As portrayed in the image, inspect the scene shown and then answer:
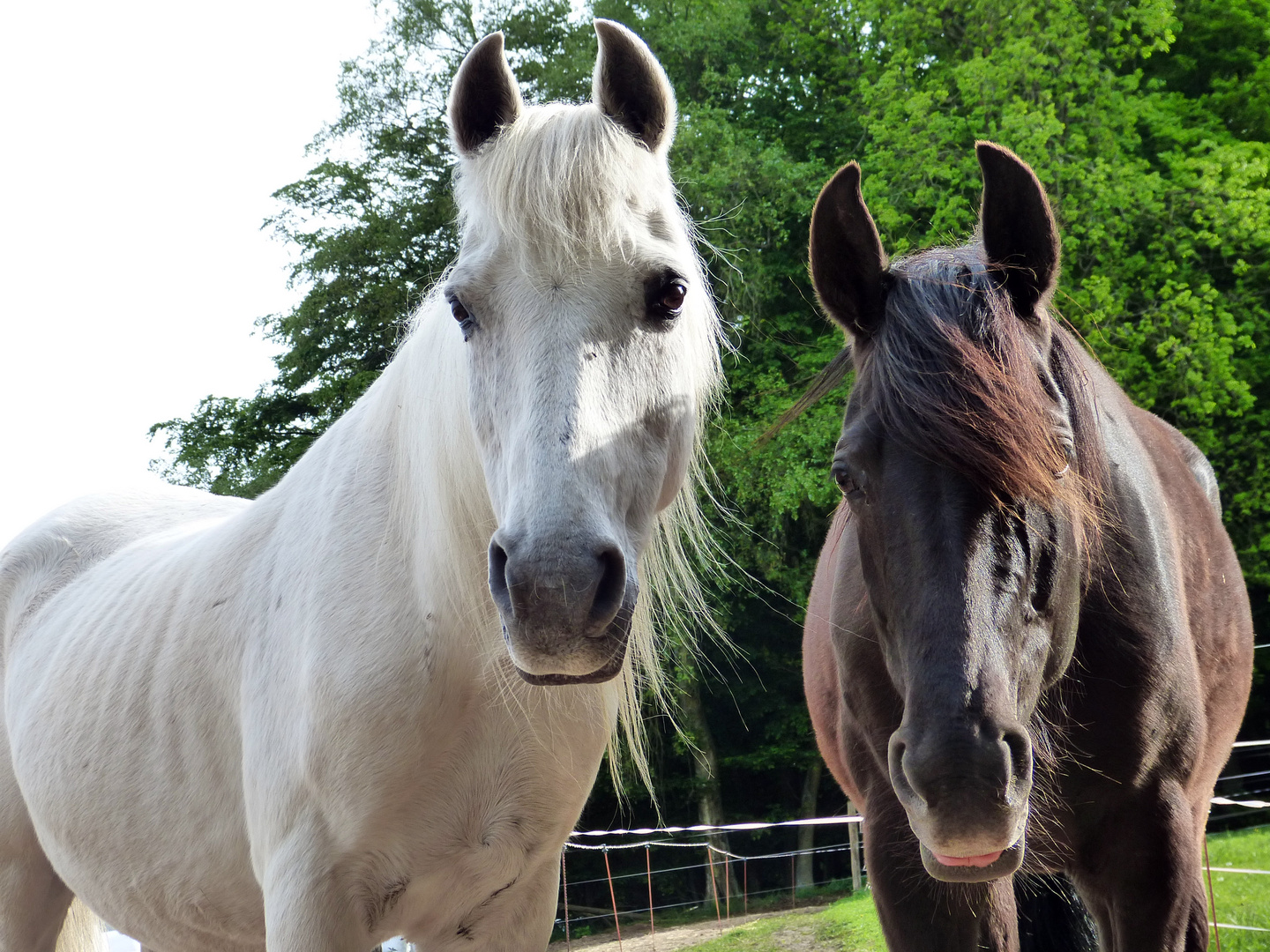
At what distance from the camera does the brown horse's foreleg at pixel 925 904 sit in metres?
2.35

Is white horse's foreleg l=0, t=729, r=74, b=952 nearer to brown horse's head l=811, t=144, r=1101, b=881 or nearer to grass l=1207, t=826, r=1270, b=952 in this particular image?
brown horse's head l=811, t=144, r=1101, b=881

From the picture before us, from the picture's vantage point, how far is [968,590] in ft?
6.08

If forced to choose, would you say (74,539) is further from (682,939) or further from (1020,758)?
(682,939)

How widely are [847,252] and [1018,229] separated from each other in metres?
0.37

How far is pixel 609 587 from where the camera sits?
72.4 inches

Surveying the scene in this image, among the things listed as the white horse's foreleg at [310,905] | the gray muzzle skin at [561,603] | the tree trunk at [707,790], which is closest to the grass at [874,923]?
the white horse's foreleg at [310,905]

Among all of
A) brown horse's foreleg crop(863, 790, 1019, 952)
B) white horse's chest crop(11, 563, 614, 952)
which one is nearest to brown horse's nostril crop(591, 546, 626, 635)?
white horse's chest crop(11, 563, 614, 952)

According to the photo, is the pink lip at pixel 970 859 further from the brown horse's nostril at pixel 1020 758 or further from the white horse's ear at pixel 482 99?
the white horse's ear at pixel 482 99

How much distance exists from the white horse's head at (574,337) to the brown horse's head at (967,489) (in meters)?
0.38

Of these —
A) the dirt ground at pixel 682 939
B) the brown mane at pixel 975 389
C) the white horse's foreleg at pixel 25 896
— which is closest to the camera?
the brown mane at pixel 975 389

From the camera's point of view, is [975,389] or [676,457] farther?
[676,457]

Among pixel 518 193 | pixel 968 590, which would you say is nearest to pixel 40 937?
pixel 518 193

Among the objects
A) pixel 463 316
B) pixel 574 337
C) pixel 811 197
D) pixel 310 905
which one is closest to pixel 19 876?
pixel 310 905

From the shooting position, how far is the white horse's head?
1.82 m
